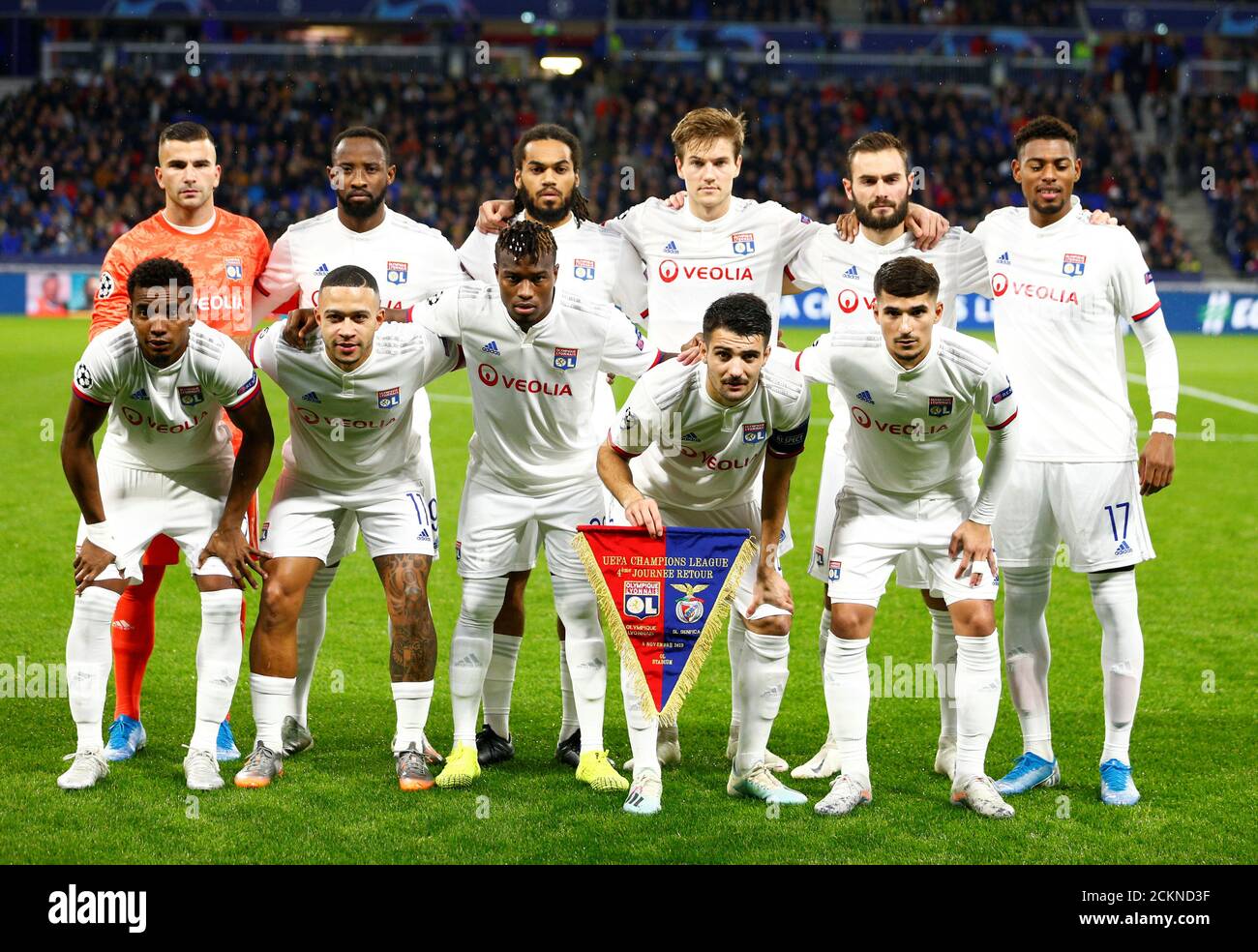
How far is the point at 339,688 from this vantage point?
22.8 feet

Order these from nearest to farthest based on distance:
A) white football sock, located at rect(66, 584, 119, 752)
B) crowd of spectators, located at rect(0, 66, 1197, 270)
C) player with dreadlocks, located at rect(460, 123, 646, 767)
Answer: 1. white football sock, located at rect(66, 584, 119, 752)
2. player with dreadlocks, located at rect(460, 123, 646, 767)
3. crowd of spectators, located at rect(0, 66, 1197, 270)

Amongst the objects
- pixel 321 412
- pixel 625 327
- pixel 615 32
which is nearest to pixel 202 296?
pixel 321 412

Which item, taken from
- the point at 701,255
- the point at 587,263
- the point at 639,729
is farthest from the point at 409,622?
the point at 701,255

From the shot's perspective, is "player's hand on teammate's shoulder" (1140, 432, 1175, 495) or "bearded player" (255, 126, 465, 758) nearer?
"player's hand on teammate's shoulder" (1140, 432, 1175, 495)

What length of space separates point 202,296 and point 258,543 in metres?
1.05

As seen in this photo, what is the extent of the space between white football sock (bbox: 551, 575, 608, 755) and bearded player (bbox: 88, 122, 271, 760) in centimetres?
138

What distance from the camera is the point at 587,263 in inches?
240

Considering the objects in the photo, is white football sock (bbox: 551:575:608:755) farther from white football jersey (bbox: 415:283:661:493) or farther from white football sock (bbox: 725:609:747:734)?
white football sock (bbox: 725:609:747:734)

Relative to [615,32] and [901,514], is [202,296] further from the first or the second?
[615,32]

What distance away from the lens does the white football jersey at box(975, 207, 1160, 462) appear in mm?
5602

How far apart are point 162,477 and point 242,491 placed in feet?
1.14

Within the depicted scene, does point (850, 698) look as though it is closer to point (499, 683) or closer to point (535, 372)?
point (499, 683)

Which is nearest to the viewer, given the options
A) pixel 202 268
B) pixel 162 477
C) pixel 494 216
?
pixel 162 477

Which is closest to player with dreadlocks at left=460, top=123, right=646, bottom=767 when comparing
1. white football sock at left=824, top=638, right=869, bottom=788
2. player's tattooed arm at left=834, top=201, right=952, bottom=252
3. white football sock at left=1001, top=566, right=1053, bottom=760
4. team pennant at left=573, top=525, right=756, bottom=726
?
team pennant at left=573, top=525, right=756, bottom=726
